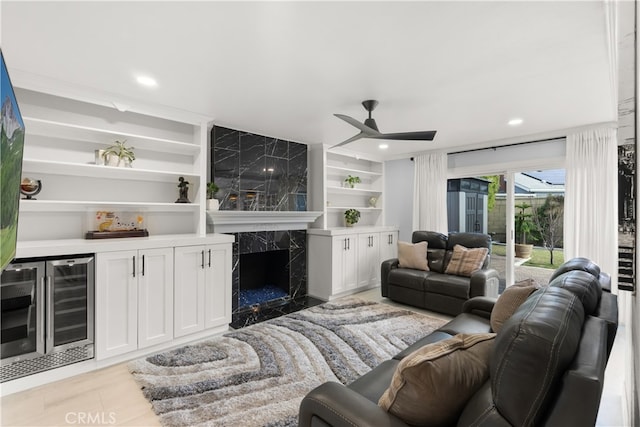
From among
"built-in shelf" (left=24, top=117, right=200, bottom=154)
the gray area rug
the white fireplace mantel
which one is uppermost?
"built-in shelf" (left=24, top=117, right=200, bottom=154)

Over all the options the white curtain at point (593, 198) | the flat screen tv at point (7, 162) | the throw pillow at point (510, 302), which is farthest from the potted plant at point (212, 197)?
the white curtain at point (593, 198)

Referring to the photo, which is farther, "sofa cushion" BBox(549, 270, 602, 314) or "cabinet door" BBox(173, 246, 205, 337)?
"cabinet door" BBox(173, 246, 205, 337)

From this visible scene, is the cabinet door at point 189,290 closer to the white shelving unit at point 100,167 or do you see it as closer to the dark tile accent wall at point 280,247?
the white shelving unit at point 100,167

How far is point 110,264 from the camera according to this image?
265 centimetres

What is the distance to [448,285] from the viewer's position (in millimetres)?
3855

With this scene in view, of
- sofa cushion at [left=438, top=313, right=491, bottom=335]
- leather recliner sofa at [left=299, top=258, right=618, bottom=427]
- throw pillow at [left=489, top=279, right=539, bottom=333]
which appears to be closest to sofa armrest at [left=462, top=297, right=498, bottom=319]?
sofa cushion at [left=438, top=313, right=491, bottom=335]

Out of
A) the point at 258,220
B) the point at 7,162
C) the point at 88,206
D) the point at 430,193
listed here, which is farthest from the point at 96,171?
the point at 430,193

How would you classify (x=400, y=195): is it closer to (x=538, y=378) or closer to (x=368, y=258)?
(x=368, y=258)

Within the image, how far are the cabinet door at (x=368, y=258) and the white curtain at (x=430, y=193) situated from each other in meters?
0.83

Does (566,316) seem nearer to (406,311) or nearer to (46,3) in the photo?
(46,3)

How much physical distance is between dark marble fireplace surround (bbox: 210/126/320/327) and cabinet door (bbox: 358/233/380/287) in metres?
0.93

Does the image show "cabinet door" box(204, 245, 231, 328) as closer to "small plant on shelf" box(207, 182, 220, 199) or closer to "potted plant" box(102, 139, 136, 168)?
"small plant on shelf" box(207, 182, 220, 199)

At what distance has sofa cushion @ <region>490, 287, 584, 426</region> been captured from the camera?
0.88 meters

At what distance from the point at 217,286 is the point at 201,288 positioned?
0.62 ft
